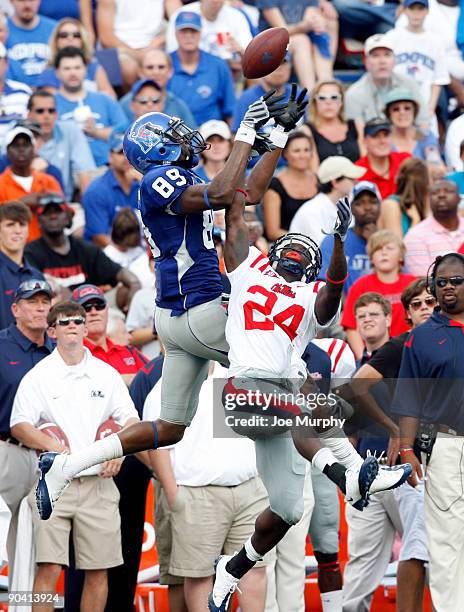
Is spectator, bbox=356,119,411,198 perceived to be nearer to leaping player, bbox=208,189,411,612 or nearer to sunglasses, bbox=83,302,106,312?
sunglasses, bbox=83,302,106,312

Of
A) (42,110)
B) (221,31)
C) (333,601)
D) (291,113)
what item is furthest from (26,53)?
(291,113)

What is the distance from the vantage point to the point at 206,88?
46.8 ft

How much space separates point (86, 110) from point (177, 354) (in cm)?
632

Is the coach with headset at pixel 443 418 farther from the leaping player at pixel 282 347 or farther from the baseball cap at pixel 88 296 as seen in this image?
the baseball cap at pixel 88 296

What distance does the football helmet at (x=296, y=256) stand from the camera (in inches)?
295

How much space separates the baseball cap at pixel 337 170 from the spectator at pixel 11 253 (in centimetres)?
272

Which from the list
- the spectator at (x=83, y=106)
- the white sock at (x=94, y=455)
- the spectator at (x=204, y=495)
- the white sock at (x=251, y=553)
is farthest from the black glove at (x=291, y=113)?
the spectator at (x=83, y=106)

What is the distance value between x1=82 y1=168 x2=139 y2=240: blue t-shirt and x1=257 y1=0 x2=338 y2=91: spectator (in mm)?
3051

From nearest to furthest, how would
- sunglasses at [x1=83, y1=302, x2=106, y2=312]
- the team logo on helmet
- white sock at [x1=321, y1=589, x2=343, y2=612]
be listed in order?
1. the team logo on helmet
2. white sock at [x1=321, y1=589, x2=343, y2=612]
3. sunglasses at [x1=83, y1=302, x2=106, y2=312]

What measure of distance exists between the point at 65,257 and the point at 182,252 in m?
3.98

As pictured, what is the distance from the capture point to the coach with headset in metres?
8.46

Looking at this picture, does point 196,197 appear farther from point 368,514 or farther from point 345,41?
point 345,41

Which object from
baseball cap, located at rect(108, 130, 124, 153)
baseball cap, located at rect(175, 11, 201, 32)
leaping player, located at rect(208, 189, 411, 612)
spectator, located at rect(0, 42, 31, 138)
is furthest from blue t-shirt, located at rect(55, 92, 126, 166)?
leaping player, located at rect(208, 189, 411, 612)

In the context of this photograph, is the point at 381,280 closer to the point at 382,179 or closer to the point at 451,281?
the point at 382,179
